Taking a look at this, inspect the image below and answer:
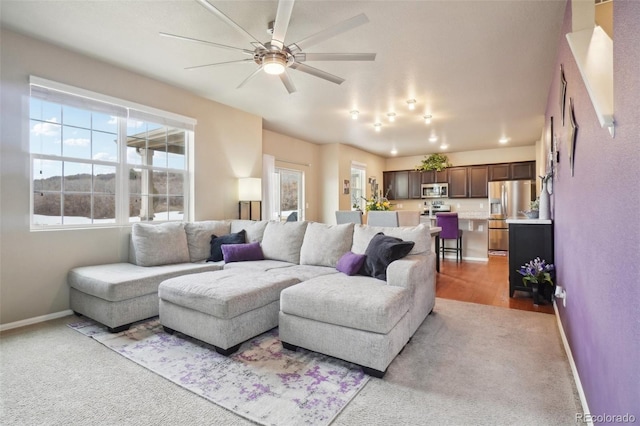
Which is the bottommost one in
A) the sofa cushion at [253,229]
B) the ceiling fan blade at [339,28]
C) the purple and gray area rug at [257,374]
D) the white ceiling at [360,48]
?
the purple and gray area rug at [257,374]

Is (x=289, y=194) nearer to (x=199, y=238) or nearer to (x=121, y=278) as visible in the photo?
(x=199, y=238)

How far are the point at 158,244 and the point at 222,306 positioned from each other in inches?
66.7

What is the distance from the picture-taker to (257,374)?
2.06 meters

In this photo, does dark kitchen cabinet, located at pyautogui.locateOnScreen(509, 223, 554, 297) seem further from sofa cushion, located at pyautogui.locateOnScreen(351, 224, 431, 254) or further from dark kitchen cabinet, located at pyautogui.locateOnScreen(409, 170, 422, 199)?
dark kitchen cabinet, located at pyautogui.locateOnScreen(409, 170, 422, 199)

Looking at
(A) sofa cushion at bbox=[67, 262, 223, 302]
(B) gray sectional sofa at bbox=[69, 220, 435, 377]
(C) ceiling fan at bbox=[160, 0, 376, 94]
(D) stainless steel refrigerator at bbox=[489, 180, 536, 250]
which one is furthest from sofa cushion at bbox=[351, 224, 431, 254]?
(D) stainless steel refrigerator at bbox=[489, 180, 536, 250]

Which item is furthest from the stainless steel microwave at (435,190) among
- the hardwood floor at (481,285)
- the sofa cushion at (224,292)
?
the sofa cushion at (224,292)

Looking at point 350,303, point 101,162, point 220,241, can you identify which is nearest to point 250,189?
point 220,241

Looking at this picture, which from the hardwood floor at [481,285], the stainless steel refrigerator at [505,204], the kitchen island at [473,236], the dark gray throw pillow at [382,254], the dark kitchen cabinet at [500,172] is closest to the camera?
the dark gray throw pillow at [382,254]

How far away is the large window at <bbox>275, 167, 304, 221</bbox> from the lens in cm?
658

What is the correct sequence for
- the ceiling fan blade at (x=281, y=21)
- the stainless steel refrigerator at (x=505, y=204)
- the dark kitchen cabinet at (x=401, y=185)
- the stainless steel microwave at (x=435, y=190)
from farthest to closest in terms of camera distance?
the dark kitchen cabinet at (x=401, y=185), the stainless steel microwave at (x=435, y=190), the stainless steel refrigerator at (x=505, y=204), the ceiling fan blade at (x=281, y=21)

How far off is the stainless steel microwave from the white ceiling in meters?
3.37

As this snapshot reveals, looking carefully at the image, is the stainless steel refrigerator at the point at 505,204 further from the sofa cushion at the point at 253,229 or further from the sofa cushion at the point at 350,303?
the sofa cushion at the point at 350,303

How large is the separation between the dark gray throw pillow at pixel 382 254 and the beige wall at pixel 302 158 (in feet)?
12.8

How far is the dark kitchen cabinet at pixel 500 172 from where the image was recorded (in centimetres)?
780
